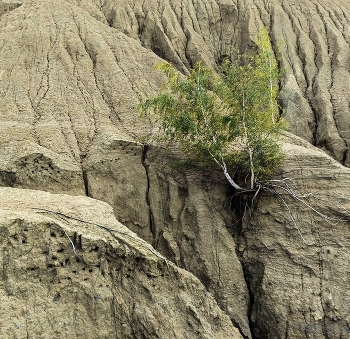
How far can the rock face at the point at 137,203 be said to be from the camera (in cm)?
870

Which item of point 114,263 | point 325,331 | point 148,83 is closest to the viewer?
point 114,263

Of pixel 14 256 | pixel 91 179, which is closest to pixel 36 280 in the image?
pixel 14 256

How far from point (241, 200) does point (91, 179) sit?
5.10 metres

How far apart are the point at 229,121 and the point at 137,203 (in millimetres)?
4152

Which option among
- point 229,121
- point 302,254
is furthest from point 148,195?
point 302,254

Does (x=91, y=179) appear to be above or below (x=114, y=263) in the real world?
above

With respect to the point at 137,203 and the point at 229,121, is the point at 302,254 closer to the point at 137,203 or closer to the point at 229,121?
the point at 229,121

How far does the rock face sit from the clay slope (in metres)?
0.03

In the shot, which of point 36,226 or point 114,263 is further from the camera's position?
point 114,263

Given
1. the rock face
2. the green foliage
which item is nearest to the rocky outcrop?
the rock face

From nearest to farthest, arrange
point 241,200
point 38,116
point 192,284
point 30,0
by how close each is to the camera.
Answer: point 192,284, point 241,200, point 38,116, point 30,0

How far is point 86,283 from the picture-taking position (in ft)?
28.1

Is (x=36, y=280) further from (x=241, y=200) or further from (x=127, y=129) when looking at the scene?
(x=127, y=129)

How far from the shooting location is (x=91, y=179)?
1388cm
